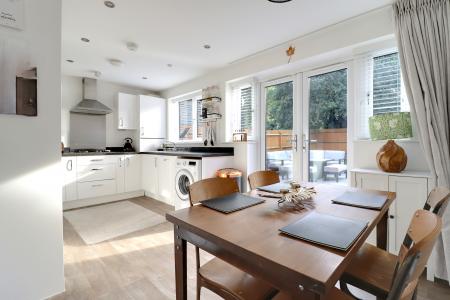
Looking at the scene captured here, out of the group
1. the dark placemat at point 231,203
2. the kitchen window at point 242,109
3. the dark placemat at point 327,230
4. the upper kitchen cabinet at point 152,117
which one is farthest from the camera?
the upper kitchen cabinet at point 152,117

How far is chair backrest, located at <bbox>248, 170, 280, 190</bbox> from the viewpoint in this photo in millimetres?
1809

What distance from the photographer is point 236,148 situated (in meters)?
3.57

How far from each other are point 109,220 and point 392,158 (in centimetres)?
346

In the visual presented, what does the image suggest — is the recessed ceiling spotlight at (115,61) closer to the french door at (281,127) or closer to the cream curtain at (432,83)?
the french door at (281,127)

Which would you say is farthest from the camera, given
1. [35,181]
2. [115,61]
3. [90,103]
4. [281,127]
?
[90,103]

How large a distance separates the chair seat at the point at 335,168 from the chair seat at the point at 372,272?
1.49m

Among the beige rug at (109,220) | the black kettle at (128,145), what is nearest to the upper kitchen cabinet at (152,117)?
the black kettle at (128,145)

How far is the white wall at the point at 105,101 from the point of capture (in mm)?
4227

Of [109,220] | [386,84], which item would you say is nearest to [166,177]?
[109,220]

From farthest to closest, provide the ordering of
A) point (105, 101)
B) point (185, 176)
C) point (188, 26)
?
point (105, 101)
point (185, 176)
point (188, 26)

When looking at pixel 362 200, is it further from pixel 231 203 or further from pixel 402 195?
pixel 402 195

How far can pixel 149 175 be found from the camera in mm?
4379

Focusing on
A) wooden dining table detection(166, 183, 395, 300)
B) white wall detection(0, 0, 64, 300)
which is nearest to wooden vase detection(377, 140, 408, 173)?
wooden dining table detection(166, 183, 395, 300)

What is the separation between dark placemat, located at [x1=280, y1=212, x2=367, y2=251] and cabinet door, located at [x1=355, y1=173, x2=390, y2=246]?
1.26 meters
